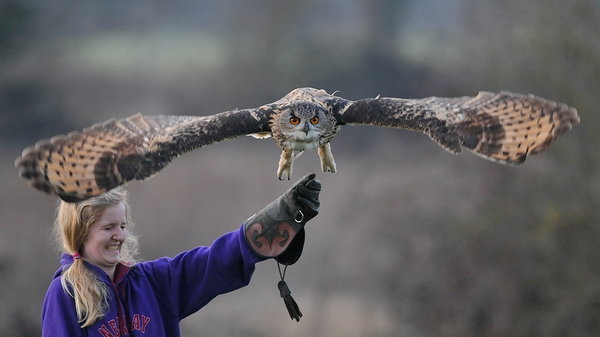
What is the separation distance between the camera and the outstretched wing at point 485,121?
2.95m

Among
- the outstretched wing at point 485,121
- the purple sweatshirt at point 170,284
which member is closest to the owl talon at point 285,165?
the outstretched wing at point 485,121

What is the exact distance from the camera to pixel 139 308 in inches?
103

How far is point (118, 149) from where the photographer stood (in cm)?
298

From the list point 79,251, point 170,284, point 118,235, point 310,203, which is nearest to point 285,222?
point 310,203

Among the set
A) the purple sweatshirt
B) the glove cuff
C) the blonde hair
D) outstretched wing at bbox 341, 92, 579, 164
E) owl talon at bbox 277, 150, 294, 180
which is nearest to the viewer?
the blonde hair

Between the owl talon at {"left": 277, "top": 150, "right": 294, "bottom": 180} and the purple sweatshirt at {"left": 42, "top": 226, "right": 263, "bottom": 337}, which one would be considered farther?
the owl talon at {"left": 277, "top": 150, "right": 294, "bottom": 180}

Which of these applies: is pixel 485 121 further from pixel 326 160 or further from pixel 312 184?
pixel 312 184

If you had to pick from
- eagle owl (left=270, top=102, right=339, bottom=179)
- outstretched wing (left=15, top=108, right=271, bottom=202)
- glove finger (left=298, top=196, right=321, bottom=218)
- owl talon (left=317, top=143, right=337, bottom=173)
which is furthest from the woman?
owl talon (left=317, top=143, right=337, bottom=173)

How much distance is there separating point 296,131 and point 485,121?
29.6 inches

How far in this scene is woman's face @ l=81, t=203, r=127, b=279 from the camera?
2.55m

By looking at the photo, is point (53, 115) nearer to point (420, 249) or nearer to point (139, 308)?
point (420, 249)

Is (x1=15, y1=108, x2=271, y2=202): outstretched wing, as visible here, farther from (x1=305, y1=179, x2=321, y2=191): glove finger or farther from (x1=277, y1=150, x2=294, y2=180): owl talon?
(x1=305, y1=179, x2=321, y2=191): glove finger

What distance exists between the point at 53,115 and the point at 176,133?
20.0ft

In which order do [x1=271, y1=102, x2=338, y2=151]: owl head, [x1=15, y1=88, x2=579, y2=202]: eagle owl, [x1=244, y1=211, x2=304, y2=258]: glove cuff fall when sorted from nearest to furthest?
[x1=244, y1=211, x2=304, y2=258]: glove cuff < [x1=15, y1=88, x2=579, y2=202]: eagle owl < [x1=271, y1=102, x2=338, y2=151]: owl head
